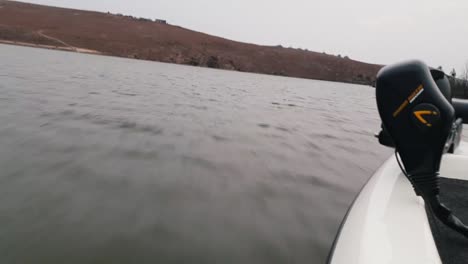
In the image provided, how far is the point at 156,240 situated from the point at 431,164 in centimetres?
196

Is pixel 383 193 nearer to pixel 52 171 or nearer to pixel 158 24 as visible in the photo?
pixel 52 171

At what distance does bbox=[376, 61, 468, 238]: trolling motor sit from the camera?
1.67 meters

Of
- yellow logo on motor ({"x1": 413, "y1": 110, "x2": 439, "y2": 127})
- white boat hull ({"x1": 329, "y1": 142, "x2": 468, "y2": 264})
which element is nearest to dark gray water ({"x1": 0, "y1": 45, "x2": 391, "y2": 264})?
white boat hull ({"x1": 329, "y1": 142, "x2": 468, "y2": 264})

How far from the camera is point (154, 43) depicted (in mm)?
76250

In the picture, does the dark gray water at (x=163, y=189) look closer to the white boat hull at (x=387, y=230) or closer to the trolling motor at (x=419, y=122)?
the white boat hull at (x=387, y=230)

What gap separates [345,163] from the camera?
536cm

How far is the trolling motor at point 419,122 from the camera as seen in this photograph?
5.46 ft

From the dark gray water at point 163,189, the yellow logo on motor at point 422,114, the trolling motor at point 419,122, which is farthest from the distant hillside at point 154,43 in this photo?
the yellow logo on motor at point 422,114

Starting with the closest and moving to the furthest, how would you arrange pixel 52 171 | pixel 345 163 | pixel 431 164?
pixel 431 164 < pixel 52 171 < pixel 345 163

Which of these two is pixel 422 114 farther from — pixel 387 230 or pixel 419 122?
pixel 387 230

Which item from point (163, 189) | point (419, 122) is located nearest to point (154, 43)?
point (163, 189)

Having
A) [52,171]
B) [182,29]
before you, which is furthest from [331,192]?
[182,29]

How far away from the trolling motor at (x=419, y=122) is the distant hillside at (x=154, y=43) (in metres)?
66.1

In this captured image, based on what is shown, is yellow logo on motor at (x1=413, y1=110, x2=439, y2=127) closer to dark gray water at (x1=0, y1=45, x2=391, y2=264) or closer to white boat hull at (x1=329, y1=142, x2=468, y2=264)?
white boat hull at (x1=329, y1=142, x2=468, y2=264)
